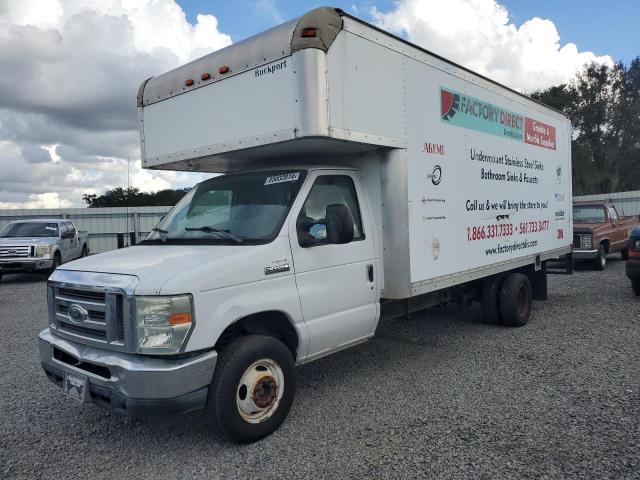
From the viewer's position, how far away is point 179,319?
3285mm

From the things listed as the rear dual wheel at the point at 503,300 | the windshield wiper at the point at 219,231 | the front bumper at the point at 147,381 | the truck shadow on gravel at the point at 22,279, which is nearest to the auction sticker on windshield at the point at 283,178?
the windshield wiper at the point at 219,231

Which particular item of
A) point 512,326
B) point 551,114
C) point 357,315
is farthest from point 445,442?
point 551,114

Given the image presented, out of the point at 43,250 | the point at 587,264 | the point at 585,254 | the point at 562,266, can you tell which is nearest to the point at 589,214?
the point at 587,264

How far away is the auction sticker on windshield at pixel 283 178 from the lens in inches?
172

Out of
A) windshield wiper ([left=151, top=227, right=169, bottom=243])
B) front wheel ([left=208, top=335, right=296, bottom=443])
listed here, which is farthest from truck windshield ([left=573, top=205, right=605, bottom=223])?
windshield wiper ([left=151, top=227, right=169, bottom=243])

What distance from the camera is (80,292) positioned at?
12.2 feet

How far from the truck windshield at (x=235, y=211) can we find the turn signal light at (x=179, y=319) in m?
0.82

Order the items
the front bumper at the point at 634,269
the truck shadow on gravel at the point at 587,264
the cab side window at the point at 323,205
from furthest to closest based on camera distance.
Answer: the truck shadow on gravel at the point at 587,264, the front bumper at the point at 634,269, the cab side window at the point at 323,205

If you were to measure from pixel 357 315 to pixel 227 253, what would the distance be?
1.49 meters

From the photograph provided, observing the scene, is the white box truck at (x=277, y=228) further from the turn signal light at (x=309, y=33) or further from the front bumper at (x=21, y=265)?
the front bumper at (x=21, y=265)

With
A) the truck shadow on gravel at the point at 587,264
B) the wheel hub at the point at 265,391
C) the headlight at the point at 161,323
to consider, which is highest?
the headlight at the point at 161,323

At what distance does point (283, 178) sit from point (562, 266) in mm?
6433

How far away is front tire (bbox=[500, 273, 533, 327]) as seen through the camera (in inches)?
274

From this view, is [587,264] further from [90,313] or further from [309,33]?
[90,313]
